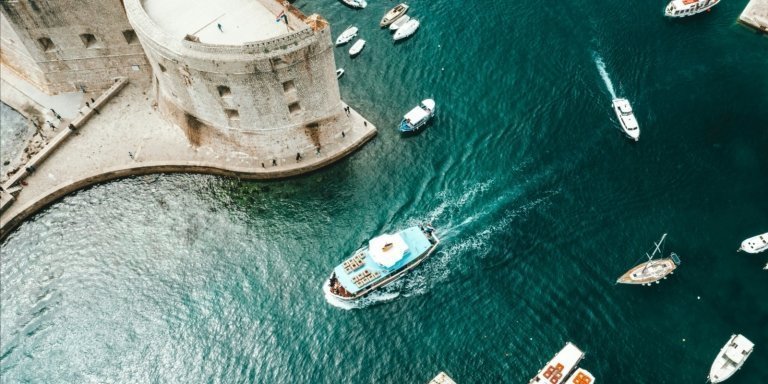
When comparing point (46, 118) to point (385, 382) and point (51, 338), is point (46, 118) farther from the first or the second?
point (385, 382)

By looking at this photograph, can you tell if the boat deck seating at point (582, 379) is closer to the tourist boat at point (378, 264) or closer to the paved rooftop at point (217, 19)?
the tourist boat at point (378, 264)

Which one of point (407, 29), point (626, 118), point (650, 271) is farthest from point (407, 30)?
point (650, 271)

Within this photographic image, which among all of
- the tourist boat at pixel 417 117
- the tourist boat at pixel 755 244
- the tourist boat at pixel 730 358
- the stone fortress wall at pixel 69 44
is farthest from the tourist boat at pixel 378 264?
the stone fortress wall at pixel 69 44

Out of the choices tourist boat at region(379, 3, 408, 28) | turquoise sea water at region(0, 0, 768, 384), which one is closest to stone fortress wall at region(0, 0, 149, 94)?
turquoise sea water at region(0, 0, 768, 384)

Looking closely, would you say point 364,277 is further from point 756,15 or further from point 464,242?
point 756,15

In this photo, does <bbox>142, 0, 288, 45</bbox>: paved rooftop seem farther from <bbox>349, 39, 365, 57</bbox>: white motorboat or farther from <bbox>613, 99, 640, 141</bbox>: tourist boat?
<bbox>613, 99, 640, 141</bbox>: tourist boat
